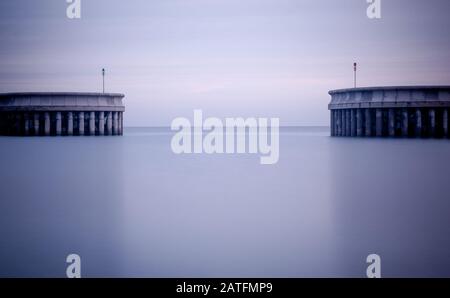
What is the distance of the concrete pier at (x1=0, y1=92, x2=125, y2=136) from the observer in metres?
22.1

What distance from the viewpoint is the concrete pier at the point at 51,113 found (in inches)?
870

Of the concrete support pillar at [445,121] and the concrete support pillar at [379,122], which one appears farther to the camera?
the concrete support pillar at [379,122]

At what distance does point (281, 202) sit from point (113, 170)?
4484mm

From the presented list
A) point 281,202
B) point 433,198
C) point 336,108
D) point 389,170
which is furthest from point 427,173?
point 336,108

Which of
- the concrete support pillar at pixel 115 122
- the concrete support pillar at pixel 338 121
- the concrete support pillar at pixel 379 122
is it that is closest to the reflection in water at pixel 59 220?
the concrete support pillar at pixel 379 122

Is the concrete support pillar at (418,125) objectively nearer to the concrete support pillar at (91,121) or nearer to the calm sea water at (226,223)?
the calm sea water at (226,223)

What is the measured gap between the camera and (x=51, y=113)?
22.3 meters

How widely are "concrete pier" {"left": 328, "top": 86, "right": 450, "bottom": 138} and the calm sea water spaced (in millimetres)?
11029

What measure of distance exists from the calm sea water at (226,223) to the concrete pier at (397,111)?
11.0 metres

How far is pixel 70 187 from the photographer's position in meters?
6.82

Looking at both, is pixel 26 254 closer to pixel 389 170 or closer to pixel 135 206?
pixel 135 206

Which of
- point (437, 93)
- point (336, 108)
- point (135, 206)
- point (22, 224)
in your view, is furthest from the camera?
point (336, 108)

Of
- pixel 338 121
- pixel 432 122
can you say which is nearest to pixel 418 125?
pixel 432 122

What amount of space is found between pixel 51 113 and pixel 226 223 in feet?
64.3
